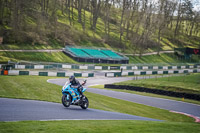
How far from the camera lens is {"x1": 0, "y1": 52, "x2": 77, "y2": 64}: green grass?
48.0m

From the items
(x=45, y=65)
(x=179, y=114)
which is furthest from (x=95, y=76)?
(x=179, y=114)

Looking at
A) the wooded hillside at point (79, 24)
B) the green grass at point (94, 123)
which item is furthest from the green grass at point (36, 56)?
the green grass at point (94, 123)

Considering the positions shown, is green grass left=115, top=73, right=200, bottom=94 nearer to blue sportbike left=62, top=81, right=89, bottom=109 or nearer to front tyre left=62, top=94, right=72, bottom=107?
blue sportbike left=62, top=81, right=89, bottom=109

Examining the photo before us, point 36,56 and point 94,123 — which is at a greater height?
point 36,56

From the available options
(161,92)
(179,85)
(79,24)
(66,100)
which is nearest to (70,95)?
(66,100)

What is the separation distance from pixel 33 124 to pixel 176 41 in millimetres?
108246

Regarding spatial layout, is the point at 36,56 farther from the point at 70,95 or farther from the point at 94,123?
the point at 94,123

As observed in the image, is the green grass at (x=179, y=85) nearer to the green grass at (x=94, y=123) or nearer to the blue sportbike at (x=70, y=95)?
the green grass at (x=94, y=123)

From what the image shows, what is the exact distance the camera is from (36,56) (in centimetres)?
5369

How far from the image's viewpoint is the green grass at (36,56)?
47969 mm

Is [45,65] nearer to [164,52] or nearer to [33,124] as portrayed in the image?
[33,124]

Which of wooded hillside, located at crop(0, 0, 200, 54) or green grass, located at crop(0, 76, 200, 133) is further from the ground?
wooded hillside, located at crop(0, 0, 200, 54)

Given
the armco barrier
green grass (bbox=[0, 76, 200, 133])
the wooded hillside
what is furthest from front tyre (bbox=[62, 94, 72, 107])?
the wooded hillside

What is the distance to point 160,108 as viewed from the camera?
23.8m
